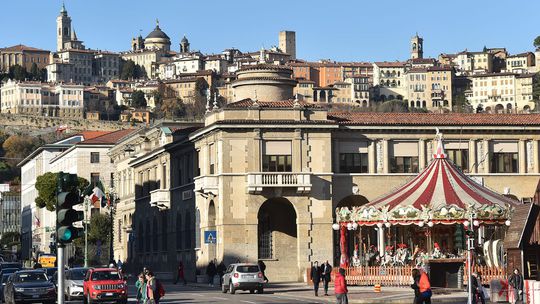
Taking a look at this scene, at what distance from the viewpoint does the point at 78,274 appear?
190 feet

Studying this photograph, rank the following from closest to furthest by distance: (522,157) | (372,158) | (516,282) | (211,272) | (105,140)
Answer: (516,282) < (211,272) < (372,158) < (522,157) < (105,140)

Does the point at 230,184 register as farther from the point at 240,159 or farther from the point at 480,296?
the point at 480,296

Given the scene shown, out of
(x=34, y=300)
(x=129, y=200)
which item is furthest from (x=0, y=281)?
(x=129, y=200)

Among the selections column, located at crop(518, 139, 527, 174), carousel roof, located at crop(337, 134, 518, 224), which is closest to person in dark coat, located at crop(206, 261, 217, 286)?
carousel roof, located at crop(337, 134, 518, 224)

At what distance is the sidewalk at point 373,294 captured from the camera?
52.4m

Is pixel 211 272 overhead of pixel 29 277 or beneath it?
beneath

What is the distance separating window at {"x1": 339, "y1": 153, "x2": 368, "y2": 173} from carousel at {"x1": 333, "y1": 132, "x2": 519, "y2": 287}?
12.2 m

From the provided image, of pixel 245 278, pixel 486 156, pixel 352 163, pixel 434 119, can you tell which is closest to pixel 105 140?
pixel 352 163

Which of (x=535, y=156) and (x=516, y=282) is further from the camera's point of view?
Result: (x=535, y=156)

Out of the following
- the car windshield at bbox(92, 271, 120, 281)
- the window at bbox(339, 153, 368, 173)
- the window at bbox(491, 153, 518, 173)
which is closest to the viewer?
the car windshield at bbox(92, 271, 120, 281)

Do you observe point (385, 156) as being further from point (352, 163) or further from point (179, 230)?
point (179, 230)

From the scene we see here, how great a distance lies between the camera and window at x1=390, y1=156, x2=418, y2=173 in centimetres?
8281

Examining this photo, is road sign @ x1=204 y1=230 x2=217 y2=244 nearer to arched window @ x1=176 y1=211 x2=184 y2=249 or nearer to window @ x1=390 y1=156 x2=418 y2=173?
window @ x1=390 y1=156 x2=418 y2=173

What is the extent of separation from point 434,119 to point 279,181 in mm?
11843
